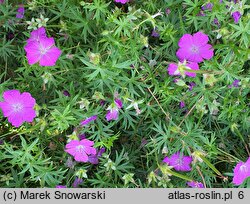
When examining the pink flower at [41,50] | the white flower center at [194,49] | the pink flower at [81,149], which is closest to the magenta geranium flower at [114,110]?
the pink flower at [81,149]

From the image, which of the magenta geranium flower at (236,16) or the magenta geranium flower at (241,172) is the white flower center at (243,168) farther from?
the magenta geranium flower at (236,16)

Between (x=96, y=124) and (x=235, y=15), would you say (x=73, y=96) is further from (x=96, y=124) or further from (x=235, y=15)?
(x=235, y=15)

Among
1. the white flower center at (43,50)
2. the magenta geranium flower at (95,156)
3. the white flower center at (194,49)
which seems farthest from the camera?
the magenta geranium flower at (95,156)

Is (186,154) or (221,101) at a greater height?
(221,101)

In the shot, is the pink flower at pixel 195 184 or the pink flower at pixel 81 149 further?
the pink flower at pixel 195 184

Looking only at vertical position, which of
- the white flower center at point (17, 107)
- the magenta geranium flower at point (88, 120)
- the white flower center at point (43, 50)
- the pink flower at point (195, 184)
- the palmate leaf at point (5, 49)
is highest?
the palmate leaf at point (5, 49)

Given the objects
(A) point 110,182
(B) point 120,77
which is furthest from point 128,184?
(B) point 120,77

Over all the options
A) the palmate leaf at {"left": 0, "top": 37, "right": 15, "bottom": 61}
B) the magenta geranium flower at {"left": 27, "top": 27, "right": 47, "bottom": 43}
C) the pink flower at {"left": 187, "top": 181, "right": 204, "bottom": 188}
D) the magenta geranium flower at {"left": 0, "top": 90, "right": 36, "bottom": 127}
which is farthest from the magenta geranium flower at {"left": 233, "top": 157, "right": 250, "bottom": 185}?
the palmate leaf at {"left": 0, "top": 37, "right": 15, "bottom": 61}
